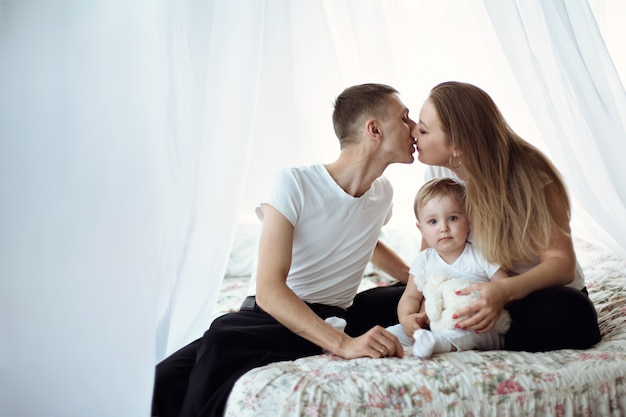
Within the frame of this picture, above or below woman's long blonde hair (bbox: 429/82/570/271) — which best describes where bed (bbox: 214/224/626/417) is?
below

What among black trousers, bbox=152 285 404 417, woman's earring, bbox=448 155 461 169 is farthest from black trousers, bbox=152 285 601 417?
woman's earring, bbox=448 155 461 169

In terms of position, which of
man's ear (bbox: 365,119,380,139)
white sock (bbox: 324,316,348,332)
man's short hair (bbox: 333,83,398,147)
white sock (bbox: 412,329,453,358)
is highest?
man's short hair (bbox: 333,83,398,147)

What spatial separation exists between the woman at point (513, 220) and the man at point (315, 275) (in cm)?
18

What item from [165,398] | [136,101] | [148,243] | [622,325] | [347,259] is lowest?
[622,325]

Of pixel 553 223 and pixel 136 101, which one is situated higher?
pixel 136 101

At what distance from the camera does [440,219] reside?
1.97 meters

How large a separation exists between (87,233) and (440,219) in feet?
3.32

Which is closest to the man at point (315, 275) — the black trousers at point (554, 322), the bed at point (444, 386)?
the bed at point (444, 386)

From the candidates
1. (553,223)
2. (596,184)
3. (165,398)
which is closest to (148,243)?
(165,398)

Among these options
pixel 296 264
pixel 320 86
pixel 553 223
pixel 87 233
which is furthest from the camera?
pixel 320 86

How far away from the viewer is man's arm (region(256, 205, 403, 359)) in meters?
1.67

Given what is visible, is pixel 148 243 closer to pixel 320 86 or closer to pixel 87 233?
pixel 87 233

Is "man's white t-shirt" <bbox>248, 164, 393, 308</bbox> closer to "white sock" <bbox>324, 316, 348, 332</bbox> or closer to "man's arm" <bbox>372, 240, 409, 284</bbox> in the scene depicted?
"white sock" <bbox>324, 316, 348, 332</bbox>

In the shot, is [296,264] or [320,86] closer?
[296,264]
